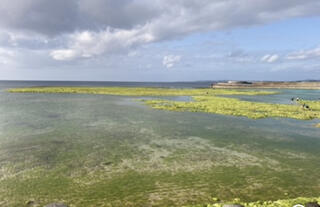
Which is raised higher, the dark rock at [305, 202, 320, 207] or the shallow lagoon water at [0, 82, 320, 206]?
the dark rock at [305, 202, 320, 207]

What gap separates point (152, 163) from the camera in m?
16.5

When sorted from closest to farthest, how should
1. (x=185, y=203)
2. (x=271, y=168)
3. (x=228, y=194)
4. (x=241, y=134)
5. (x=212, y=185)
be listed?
(x=185, y=203)
(x=228, y=194)
(x=212, y=185)
(x=271, y=168)
(x=241, y=134)

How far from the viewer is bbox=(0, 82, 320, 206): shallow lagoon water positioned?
11977 mm

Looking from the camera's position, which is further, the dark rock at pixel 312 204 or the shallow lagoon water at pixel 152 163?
the shallow lagoon water at pixel 152 163

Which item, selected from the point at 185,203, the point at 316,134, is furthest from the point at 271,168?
the point at 316,134

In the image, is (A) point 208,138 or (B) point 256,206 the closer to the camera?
(B) point 256,206

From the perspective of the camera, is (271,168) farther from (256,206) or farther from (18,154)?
(18,154)

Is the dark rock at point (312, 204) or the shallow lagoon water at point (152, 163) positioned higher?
the dark rock at point (312, 204)

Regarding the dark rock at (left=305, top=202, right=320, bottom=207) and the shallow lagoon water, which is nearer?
the dark rock at (left=305, top=202, right=320, bottom=207)

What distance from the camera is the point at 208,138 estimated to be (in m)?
23.7

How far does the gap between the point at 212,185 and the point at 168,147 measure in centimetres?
774

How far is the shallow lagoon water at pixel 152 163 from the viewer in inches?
472

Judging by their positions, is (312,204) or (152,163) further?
(152,163)

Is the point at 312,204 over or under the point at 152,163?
over
